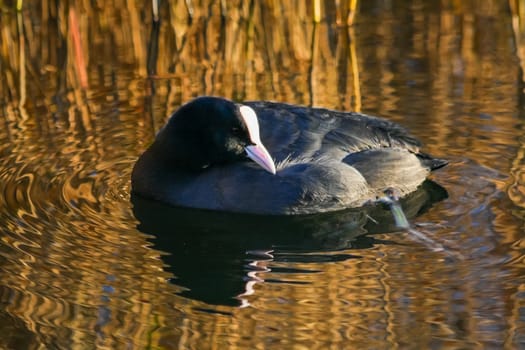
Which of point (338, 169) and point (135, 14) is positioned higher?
point (135, 14)

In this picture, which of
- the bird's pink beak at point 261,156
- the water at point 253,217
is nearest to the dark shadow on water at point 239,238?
the water at point 253,217

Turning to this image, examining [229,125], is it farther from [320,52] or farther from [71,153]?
[320,52]

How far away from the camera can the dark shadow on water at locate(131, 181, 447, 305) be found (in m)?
4.52

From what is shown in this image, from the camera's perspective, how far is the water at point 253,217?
4.03 m

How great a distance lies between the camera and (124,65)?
306 inches

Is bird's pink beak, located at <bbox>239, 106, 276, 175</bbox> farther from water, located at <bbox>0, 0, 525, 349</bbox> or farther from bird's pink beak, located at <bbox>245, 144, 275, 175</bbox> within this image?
water, located at <bbox>0, 0, 525, 349</bbox>

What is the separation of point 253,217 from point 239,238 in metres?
0.26

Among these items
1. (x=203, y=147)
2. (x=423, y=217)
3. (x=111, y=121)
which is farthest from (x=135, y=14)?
(x=423, y=217)

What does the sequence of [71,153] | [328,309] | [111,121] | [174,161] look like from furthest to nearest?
1. [111,121]
2. [71,153]
3. [174,161]
4. [328,309]

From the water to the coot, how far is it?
91 millimetres

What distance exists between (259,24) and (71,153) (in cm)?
299

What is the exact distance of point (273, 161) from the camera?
17.3 feet

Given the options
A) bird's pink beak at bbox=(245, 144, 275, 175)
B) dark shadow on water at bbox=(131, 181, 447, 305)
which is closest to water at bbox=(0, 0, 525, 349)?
dark shadow on water at bbox=(131, 181, 447, 305)

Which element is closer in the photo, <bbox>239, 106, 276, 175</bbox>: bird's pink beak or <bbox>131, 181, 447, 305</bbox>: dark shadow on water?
<bbox>131, 181, 447, 305</bbox>: dark shadow on water
